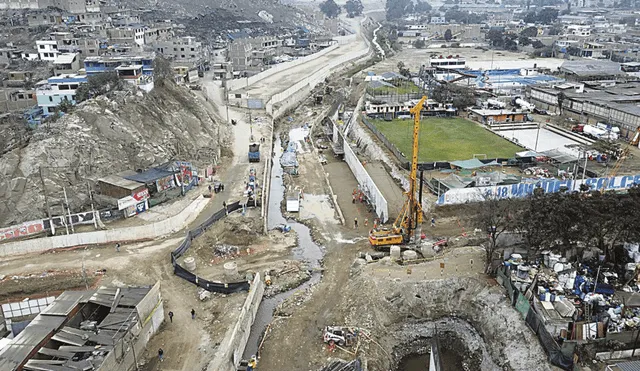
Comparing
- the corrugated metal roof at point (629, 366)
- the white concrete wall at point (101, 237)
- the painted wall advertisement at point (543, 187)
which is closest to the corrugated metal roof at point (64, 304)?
the white concrete wall at point (101, 237)

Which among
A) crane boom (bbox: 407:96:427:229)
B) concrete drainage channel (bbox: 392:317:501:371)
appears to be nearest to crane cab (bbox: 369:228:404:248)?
crane boom (bbox: 407:96:427:229)

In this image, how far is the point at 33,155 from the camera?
1377 inches

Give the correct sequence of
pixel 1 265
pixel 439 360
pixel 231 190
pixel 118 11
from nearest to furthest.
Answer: pixel 439 360
pixel 1 265
pixel 231 190
pixel 118 11

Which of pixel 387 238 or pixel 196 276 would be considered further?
pixel 387 238

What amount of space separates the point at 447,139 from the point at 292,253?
23.1 metres

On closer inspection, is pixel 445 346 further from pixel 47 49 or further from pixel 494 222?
pixel 47 49

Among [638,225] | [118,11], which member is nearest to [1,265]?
[638,225]

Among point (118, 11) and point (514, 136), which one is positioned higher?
point (118, 11)

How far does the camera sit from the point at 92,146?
3806 centimetres

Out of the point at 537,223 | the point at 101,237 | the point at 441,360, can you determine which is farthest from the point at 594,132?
the point at 101,237

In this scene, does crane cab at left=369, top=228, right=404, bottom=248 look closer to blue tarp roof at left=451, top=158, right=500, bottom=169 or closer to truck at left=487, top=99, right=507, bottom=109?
blue tarp roof at left=451, top=158, right=500, bottom=169

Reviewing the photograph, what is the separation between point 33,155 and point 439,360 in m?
30.9

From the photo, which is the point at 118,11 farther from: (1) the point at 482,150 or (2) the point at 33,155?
(1) the point at 482,150

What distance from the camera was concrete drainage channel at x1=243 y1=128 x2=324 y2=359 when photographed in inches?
921
